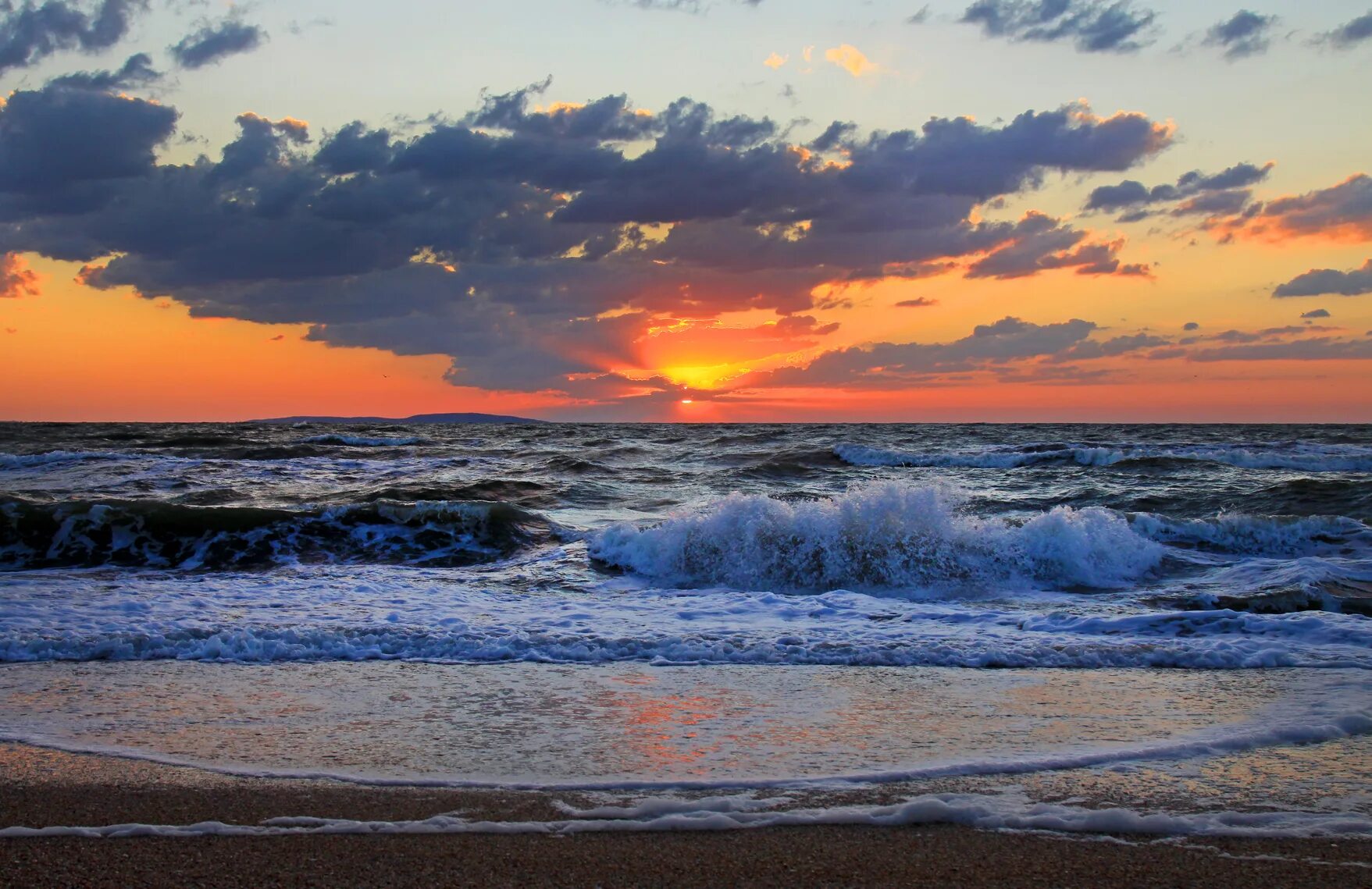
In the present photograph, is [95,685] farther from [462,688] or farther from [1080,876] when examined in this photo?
[1080,876]

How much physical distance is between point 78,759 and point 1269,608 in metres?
9.05

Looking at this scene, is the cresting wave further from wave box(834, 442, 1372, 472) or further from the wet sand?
wave box(834, 442, 1372, 472)

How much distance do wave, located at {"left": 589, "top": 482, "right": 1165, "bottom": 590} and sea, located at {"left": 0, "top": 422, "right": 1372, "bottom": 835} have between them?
1.8 inches

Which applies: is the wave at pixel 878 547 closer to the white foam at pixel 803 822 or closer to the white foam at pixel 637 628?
the white foam at pixel 637 628

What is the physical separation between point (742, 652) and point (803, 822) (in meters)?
3.16

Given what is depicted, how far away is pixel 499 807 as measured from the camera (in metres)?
3.78

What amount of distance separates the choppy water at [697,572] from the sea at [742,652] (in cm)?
5

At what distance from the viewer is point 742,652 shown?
6.77 m

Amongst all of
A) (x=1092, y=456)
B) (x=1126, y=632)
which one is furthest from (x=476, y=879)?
(x=1092, y=456)

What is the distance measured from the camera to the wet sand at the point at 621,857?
3.15 m

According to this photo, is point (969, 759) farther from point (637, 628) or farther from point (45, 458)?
point (45, 458)

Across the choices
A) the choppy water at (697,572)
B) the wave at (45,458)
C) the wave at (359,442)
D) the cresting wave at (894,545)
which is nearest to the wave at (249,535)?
the choppy water at (697,572)

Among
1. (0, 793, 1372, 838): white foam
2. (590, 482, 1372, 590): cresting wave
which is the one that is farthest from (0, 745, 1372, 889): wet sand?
(590, 482, 1372, 590): cresting wave

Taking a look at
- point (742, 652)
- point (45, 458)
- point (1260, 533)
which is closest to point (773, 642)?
point (742, 652)
